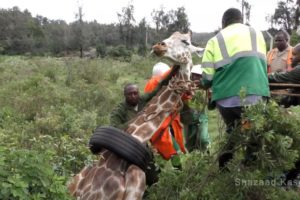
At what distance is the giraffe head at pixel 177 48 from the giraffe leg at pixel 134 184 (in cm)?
103

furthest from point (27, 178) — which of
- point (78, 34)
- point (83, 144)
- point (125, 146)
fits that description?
point (78, 34)

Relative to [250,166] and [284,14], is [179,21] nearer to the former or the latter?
[284,14]

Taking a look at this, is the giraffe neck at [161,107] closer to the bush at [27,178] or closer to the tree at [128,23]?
the bush at [27,178]

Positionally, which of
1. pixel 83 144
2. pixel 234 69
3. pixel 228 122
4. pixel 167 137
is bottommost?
pixel 83 144

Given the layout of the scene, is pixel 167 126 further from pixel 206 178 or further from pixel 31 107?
pixel 31 107

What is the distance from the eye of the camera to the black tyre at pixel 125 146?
13.7ft

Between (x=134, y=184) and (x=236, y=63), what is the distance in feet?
4.53

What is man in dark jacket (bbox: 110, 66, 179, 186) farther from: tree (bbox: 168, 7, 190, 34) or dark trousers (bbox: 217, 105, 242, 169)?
tree (bbox: 168, 7, 190, 34)

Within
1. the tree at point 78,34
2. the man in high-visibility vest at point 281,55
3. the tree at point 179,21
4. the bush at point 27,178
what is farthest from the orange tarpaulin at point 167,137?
the tree at point 78,34

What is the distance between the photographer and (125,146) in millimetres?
4184

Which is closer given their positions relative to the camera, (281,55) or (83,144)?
(83,144)

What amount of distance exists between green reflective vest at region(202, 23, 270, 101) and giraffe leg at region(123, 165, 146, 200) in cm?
101

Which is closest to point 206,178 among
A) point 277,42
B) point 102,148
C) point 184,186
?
point 184,186

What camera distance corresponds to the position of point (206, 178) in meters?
4.12
